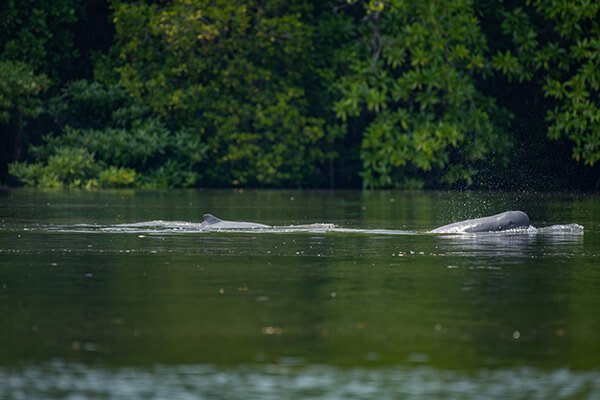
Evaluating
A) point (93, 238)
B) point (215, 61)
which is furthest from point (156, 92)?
point (93, 238)

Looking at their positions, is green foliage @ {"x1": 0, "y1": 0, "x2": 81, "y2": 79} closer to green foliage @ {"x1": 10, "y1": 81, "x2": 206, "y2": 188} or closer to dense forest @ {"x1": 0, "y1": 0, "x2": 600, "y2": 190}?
dense forest @ {"x1": 0, "y1": 0, "x2": 600, "y2": 190}

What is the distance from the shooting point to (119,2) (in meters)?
49.4

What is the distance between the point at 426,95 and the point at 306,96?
5.23 metres

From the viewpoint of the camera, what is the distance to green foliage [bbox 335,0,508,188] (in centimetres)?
4647

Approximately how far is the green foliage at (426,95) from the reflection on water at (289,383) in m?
35.6

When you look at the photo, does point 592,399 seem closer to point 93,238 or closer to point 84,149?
point 93,238

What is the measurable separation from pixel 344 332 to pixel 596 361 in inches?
89.4

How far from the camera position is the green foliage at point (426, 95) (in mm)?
46469

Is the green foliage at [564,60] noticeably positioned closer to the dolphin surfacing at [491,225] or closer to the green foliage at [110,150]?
the green foliage at [110,150]

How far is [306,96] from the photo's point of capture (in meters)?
51.0

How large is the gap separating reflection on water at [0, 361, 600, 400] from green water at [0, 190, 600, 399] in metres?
0.02

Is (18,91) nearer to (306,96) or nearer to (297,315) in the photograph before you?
(306,96)

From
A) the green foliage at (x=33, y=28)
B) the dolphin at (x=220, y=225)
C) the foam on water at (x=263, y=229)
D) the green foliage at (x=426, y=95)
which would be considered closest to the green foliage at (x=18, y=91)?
the green foliage at (x=33, y=28)

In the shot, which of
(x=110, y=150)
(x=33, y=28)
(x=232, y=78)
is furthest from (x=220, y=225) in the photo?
(x=33, y=28)
